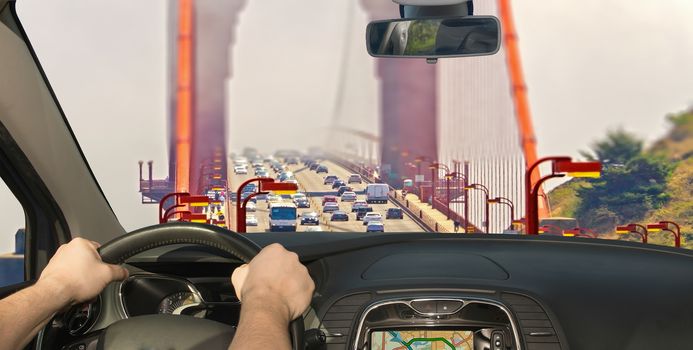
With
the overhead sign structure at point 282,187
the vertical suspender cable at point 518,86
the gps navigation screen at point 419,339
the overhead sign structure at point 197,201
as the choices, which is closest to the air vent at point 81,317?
the gps navigation screen at point 419,339

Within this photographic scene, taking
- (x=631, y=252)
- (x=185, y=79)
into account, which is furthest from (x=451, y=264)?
(x=185, y=79)

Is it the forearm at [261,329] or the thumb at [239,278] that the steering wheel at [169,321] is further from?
the forearm at [261,329]

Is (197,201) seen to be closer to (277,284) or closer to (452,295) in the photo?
(452,295)

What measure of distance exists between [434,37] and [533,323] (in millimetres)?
1869

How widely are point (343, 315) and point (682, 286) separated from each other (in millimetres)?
1077

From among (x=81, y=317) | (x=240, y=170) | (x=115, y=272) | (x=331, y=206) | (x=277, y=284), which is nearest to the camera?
(x=277, y=284)

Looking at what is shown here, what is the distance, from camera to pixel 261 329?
137cm

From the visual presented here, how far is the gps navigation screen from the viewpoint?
9.37 feet

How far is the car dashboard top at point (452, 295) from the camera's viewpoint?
2816 millimetres

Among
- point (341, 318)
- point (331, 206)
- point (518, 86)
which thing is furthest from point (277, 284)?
point (518, 86)

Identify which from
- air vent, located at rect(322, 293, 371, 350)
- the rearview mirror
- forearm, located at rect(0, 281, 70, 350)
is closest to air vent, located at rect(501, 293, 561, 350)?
air vent, located at rect(322, 293, 371, 350)

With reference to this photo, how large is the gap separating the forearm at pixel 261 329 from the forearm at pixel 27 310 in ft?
1.77

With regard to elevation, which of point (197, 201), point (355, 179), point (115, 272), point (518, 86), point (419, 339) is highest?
point (518, 86)

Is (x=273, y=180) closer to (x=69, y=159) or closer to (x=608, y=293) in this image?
(x=69, y=159)
